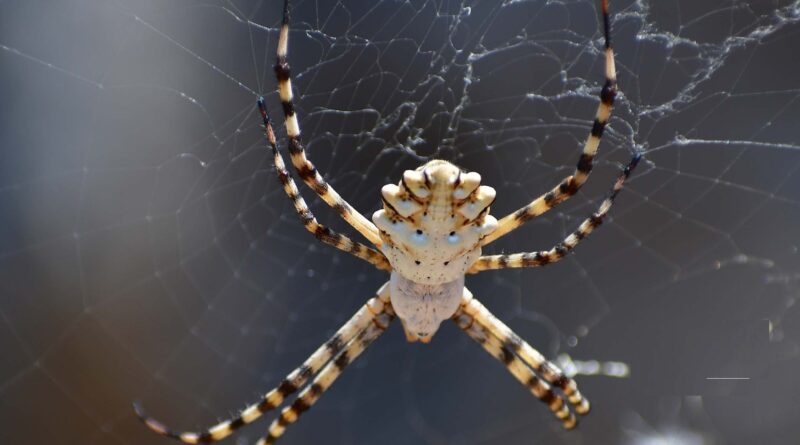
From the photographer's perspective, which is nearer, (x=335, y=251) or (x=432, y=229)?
(x=432, y=229)

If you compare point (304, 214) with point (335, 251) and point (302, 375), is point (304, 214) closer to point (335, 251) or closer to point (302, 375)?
point (302, 375)

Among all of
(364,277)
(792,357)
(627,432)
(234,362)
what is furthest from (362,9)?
(792,357)

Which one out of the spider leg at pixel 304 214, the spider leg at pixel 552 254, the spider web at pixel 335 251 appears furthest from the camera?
the spider web at pixel 335 251

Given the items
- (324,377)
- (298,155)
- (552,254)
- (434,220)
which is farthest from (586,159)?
(324,377)

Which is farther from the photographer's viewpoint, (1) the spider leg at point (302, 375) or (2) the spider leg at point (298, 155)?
(1) the spider leg at point (302, 375)

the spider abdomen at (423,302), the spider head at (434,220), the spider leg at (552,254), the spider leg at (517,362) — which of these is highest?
the spider head at (434,220)

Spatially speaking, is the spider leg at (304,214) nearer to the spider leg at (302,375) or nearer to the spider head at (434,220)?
the spider head at (434,220)

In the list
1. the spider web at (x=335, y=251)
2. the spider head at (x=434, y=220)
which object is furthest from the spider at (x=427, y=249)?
the spider web at (x=335, y=251)
